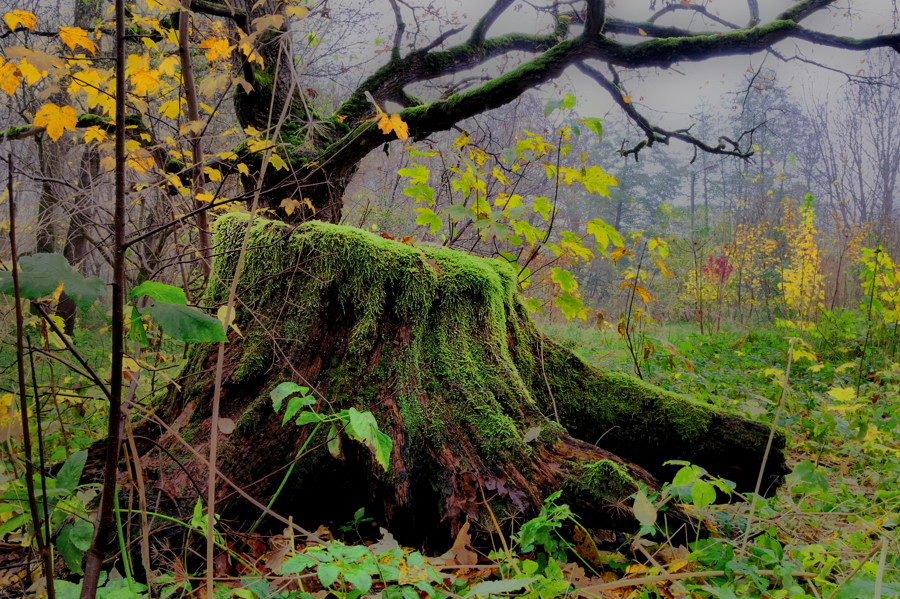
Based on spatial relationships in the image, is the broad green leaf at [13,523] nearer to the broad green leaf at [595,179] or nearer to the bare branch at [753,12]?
the broad green leaf at [595,179]

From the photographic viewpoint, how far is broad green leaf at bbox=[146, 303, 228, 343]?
773 mm

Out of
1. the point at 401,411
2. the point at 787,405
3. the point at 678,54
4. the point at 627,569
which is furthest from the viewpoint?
the point at 678,54

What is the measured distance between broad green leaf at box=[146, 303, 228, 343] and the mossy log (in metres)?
0.92

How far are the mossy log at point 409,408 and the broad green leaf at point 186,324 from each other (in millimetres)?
920

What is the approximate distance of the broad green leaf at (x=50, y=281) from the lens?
A: 27.8 inches

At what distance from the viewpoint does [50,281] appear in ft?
2.43

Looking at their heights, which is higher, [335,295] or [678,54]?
[678,54]

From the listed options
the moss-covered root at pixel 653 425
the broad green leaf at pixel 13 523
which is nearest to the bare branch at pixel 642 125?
the moss-covered root at pixel 653 425

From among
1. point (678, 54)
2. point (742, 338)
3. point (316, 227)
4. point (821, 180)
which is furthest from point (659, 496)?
point (821, 180)

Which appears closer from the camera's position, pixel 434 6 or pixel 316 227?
pixel 316 227

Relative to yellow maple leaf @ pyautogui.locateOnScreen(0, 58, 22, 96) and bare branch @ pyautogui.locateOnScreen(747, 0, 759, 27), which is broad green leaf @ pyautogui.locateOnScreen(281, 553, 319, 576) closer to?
yellow maple leaf @ pyautogui.locateOnScreen(0, 58, 22, 96)

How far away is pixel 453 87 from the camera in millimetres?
6301

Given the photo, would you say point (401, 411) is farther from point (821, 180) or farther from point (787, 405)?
point (821, 180)

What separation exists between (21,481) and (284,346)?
920 millimetres
